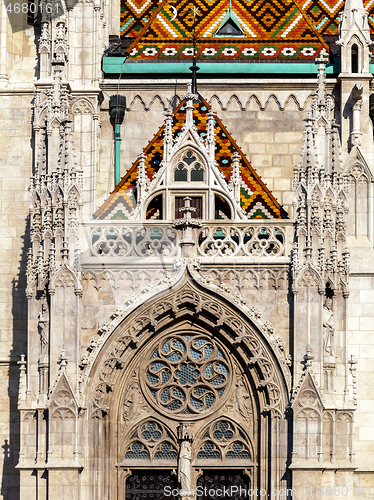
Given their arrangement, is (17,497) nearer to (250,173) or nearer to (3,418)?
(3,418)

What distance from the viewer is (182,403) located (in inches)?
798

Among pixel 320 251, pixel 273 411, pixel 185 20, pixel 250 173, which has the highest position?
pixel 185 20

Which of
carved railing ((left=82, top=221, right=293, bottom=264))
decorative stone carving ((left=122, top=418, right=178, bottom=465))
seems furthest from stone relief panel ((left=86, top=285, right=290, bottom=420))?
carved railing ((left=82, top=221, right=293, bottom=264))

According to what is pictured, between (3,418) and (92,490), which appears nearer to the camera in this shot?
(92,490)

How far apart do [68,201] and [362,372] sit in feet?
17.8

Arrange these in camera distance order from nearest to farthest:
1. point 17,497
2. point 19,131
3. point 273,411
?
point 273,411, point 17,497, point 19,131

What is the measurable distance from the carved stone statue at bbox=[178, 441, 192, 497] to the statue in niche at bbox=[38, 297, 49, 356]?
8.23 ft

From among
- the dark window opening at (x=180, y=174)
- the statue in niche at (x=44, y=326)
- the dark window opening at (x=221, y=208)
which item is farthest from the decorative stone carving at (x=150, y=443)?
the dark window opening at (x=180, y=174)

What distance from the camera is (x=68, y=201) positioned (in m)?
20.2

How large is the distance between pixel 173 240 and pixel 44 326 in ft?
7.62

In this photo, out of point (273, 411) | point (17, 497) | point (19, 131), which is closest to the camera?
point (273, 411)

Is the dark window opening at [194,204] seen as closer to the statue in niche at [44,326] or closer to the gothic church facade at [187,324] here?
the gothic church facade at [187,324]

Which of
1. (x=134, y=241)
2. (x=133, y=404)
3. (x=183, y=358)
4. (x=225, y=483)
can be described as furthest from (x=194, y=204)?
(x=225, y=483)

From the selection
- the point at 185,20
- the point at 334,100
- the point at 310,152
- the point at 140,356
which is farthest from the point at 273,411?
the point at 185,20
